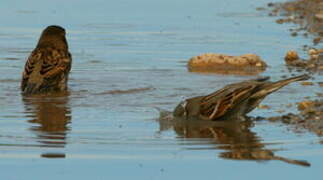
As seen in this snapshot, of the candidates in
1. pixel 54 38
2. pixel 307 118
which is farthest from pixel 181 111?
pixel 54 38

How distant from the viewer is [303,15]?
20.3 m

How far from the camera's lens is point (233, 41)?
17.2 metres

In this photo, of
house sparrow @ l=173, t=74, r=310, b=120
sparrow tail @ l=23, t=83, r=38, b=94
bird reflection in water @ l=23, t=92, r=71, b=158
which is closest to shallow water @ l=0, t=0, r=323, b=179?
bird reflection in water @ l=23, t=92, r=71, b=158

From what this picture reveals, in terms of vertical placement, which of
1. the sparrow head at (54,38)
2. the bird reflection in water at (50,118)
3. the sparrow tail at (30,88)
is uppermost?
the sparrow head at (54,38)

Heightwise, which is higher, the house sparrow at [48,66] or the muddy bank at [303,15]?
the muddy bank at [303,15]

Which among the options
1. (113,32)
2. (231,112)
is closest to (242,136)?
(231,112)

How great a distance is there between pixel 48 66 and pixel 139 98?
2008 millimetres

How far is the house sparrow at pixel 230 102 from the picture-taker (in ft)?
34.5

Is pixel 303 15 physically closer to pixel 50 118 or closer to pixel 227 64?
pixel 227 64

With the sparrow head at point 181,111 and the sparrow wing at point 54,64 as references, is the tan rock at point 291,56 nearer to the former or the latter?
the sparrow wing at point 54,64

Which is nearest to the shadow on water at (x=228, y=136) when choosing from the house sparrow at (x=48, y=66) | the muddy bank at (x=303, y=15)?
the house sparrow at (x=48, y=66)

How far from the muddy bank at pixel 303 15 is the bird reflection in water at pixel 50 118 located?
Result: 5.50m

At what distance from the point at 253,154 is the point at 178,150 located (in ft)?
2.07

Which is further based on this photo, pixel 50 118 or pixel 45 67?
pixel 45 67
